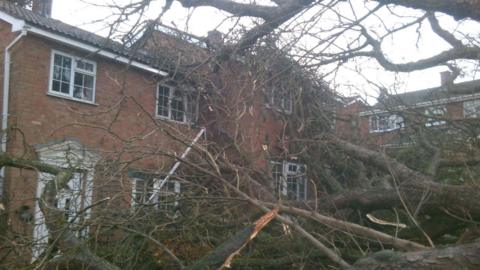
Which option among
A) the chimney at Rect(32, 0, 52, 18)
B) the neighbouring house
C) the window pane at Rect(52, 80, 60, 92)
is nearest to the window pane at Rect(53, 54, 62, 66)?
the window pane at Rect(52, 80, 60, 92)

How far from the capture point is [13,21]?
40.3 ft

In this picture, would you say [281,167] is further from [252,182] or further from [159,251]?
[159,251]

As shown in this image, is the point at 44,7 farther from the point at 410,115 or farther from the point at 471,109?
the point at 471,109

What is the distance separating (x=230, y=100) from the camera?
9.42m

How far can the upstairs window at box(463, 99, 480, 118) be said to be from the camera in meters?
8.86

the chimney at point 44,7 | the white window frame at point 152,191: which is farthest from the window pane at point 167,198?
the chimney at point 44,7

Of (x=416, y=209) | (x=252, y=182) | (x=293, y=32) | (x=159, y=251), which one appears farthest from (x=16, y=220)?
(x=416, y=209)

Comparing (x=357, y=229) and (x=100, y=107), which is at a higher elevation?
(x=100, y=107)

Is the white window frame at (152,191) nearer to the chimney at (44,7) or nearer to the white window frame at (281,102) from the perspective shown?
the white window frame at (281,102)

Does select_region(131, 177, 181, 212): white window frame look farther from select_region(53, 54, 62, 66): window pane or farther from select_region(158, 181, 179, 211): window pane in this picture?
select_region(53, 54, 62, 66): window pane

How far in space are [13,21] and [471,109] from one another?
32.3 feet

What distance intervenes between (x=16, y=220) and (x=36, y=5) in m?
14.0

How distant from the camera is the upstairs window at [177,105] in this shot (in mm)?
10555

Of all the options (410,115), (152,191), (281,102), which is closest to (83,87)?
(281,102)
